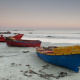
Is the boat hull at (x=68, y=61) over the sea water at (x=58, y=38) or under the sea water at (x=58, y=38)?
over

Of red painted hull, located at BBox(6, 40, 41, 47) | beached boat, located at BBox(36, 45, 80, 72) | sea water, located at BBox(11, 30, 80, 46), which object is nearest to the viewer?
beached boat, located at BBox(36, 45, 80, 72)

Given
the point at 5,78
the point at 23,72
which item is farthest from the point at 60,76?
the point at 5,78

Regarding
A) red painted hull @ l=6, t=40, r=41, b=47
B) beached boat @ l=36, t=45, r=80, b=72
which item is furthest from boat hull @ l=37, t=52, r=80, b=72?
red painted hull @ l=6, t=40, r=41, b=47

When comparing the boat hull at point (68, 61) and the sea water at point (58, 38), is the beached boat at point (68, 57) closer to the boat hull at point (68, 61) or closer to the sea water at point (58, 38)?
the boat hull at point (68, 61)

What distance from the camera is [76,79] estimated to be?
569 centimetres

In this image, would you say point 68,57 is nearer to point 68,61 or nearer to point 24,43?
point 68,61

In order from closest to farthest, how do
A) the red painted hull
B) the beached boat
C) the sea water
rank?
the beached boat → the red painted hull → the sea water

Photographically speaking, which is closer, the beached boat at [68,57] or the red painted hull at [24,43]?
the beached boat at [68,57]

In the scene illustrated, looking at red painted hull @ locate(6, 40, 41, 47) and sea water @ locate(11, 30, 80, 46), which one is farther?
sea water @ locate(11, 30, 80, 46)

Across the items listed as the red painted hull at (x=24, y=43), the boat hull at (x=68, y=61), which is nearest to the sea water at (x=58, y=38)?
the red painted hull at (x=24, y=43)

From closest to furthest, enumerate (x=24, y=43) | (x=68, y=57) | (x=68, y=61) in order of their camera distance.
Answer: (x=68, y=57) < (x=68, y=61) < (x=24, y=43)

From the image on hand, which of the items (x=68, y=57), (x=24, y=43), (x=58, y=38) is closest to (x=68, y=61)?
(x=68, y=57)

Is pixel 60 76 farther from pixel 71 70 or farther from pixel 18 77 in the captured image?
pixel 18 77

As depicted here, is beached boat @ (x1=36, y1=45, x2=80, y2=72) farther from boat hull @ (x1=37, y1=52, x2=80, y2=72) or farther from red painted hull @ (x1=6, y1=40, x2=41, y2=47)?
red painted hull @ (x1=6, y1=40, x2=41, y2=47)
